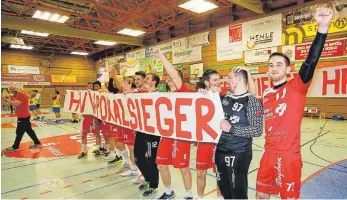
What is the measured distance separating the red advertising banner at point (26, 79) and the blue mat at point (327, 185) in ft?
79.0

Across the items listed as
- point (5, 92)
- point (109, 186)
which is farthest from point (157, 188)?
point (5, 92)

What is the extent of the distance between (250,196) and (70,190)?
2964mm

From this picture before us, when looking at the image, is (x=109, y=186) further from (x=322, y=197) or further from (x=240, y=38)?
(x=240, y=38)

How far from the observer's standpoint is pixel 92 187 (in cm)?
393

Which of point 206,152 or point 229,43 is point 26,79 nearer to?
point 229,43

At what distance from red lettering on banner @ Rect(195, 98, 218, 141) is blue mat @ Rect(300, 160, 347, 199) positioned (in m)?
1.85

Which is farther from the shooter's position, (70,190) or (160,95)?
(70,190)

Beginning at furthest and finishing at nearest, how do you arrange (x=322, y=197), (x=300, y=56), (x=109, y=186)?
(x=300, y=56)
(x=109, y=186)
(x=322, y=197)

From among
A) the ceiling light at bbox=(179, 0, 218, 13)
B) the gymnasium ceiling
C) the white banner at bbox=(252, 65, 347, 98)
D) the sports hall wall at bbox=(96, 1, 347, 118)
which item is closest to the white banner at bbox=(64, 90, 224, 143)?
the white banner at bbox=(252, 65, 347, 98)

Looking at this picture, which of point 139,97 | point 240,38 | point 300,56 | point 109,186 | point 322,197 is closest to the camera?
point 322,197

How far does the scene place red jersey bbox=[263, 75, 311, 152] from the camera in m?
2.08

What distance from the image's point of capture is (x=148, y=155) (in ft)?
11.8

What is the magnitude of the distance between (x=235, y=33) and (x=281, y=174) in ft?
42.4

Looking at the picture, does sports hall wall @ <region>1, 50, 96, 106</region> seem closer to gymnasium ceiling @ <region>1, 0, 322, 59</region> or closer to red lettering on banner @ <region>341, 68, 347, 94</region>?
gymnasium ceiling @ <region>1, 0, 322, 59</region>
